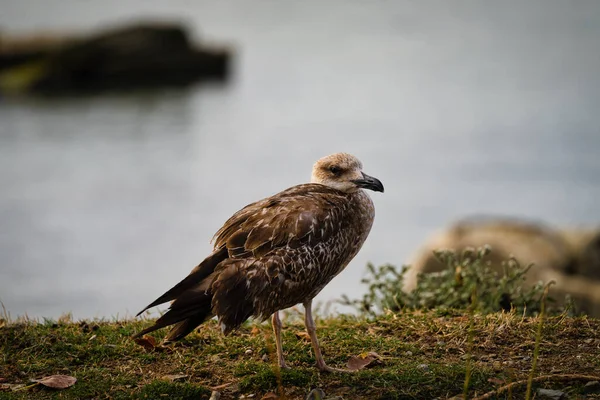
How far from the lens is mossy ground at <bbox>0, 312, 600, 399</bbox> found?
7.50 m

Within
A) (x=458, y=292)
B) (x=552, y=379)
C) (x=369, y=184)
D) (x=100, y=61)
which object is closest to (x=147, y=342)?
(x=369, y=184)

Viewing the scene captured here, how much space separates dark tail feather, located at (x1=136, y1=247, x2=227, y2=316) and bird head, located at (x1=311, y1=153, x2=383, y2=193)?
1349mm

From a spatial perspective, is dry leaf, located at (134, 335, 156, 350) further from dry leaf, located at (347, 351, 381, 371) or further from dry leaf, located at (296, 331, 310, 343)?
dry leaf, located at (347, 351, 381, 371)

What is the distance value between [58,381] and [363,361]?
2.47 metres

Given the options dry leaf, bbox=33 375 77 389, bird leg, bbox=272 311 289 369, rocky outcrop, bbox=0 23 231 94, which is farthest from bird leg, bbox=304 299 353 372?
rocky outcrop, bbox=0 23 231 94

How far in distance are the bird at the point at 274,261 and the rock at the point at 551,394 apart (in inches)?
66.4

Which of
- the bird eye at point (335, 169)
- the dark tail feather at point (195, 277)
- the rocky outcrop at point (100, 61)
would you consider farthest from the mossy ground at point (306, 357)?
the rocky outcrop at point (100, 61)

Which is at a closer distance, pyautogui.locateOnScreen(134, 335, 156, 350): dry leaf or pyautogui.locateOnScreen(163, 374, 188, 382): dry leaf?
pyautogui.locateOnScreen(163, 374, 188, 382): dry leaf

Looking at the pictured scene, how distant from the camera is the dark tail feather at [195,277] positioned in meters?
7.52

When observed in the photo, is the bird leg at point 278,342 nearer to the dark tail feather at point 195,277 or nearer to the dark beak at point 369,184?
the dark tail feather at point 195,277

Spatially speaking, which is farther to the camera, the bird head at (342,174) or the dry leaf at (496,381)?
the bird head at (342,174)

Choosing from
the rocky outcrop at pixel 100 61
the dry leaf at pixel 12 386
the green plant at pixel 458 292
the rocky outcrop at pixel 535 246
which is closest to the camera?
the dry leaf at pixel 12 386

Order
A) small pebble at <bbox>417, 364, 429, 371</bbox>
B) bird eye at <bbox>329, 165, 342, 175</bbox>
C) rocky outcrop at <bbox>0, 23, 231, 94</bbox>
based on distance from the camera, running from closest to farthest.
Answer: small pebble at <bbox>417, 364, 429, 371</bbox> → bird eye at <bbox>329, 165, 342, 175</bbox> → rocky outcrop at <bbox>0, 23, 231, 94</bbox>

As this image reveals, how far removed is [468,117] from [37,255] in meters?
17.5
